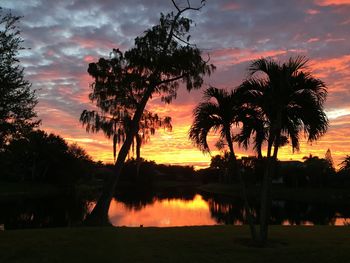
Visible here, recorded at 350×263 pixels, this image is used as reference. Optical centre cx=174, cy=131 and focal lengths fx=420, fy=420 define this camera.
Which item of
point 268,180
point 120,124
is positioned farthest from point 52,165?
point 268,180

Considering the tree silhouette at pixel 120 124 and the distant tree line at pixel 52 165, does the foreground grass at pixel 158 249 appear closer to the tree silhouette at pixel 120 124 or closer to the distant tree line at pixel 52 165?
the tree silhouette at pixel 120 124

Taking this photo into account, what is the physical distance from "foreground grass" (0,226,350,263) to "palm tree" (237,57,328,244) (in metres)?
1.30

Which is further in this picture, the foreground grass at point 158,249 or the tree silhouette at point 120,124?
the tree silhouette at point 120,124

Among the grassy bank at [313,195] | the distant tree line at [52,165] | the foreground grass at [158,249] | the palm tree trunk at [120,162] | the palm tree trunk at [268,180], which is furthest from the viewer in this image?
the distant tree line at [52,165]

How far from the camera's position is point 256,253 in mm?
10562

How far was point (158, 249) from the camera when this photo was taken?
35.5ft

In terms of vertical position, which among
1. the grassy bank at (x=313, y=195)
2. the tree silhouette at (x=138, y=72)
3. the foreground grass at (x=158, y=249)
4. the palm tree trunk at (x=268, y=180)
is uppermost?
the tree silhouette at (x=138, y=72)

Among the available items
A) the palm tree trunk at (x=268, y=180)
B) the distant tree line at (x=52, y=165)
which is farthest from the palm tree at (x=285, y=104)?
the distant tree line at (x=52, y=165)

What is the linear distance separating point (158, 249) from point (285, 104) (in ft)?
18.5

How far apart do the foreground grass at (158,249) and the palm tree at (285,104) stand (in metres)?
1.30

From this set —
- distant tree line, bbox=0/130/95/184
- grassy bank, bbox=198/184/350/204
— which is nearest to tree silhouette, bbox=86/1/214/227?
grassy bank, bbox=198/184/350/204

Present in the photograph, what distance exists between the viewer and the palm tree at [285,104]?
12.3 meters

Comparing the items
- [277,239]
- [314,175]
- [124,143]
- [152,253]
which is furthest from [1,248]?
[314,175]

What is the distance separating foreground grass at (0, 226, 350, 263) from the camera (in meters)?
9.83
